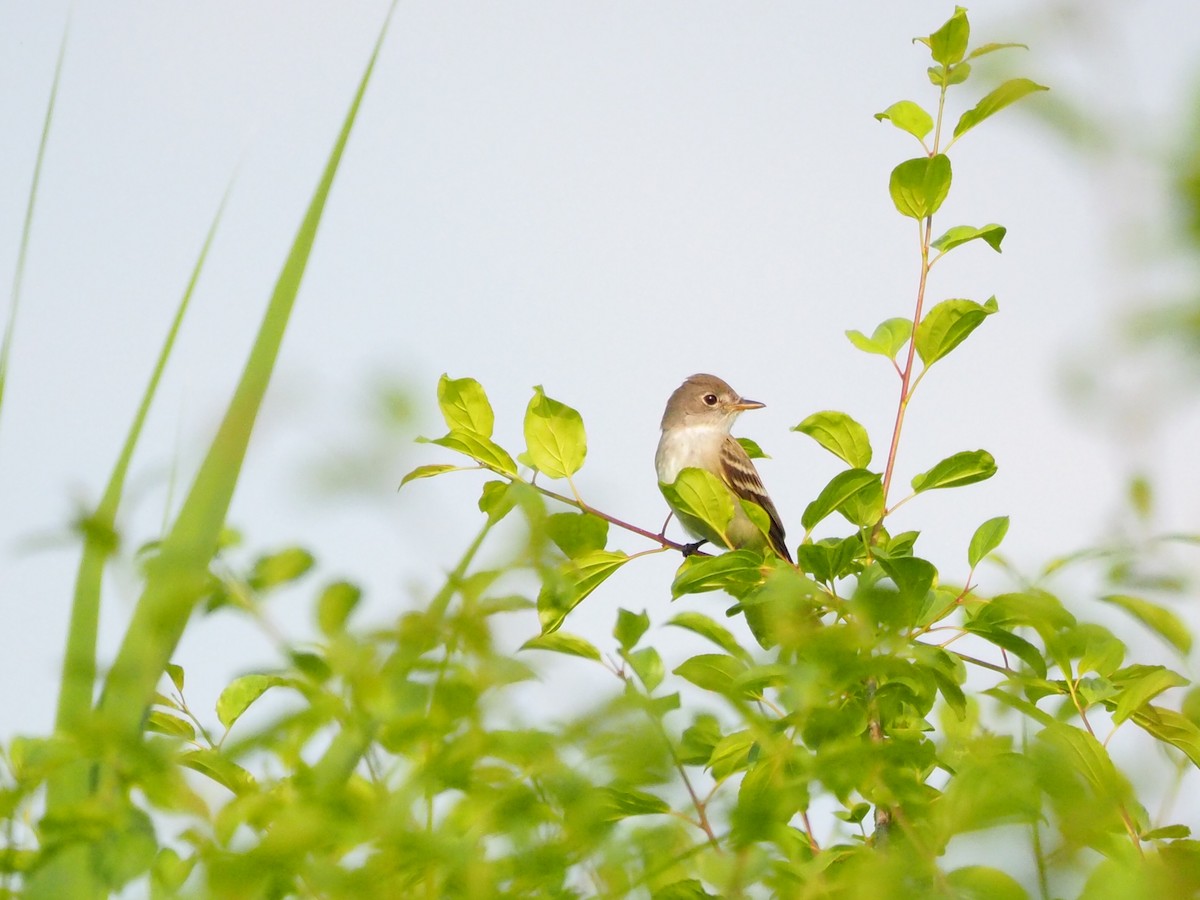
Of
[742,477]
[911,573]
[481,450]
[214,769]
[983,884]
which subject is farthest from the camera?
[742,477]

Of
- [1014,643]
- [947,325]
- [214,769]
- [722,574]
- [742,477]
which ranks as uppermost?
[742,477]

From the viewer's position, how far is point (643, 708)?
5.45 ft

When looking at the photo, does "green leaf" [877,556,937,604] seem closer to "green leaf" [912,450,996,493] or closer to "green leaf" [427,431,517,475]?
"green leaf" [912,450,996,493]

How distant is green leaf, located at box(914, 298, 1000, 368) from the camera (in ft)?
12.2

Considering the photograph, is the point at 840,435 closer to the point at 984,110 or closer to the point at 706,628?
the point at 706,628

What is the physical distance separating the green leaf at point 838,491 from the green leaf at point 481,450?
2.94 ft

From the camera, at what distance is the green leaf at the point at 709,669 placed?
132 inches

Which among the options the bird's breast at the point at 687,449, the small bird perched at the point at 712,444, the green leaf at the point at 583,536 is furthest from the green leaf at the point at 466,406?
the bird's breast at the point at 687,449

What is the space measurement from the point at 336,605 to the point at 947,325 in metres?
2.49

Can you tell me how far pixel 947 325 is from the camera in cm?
375

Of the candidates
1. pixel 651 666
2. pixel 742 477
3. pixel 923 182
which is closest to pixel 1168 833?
pixel 651 666

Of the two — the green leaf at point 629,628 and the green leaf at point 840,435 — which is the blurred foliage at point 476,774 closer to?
the green leaf at point 629,628

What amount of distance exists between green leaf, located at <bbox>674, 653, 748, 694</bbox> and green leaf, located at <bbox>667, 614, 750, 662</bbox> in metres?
0.30

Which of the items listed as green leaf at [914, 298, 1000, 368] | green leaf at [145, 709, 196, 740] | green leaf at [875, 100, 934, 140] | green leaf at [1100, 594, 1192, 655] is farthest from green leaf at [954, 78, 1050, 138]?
green leaf at [145, 709, 196, 740]
